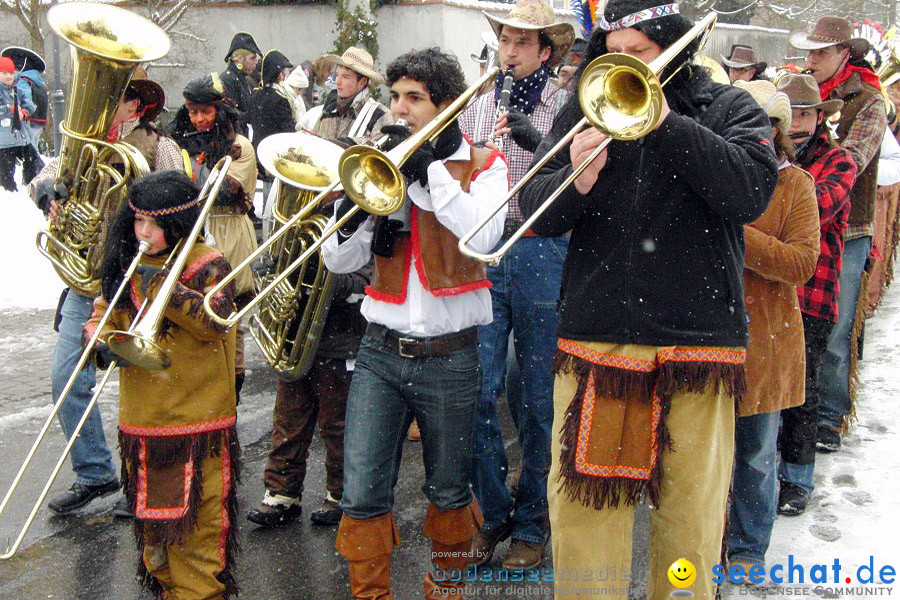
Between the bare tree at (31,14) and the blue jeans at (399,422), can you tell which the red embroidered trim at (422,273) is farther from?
the bare tree at (31,14)

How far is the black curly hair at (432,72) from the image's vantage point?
10.4 feet

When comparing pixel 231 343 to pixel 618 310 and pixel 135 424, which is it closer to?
pixel 135 424

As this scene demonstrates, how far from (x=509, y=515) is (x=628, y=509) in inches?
47.9

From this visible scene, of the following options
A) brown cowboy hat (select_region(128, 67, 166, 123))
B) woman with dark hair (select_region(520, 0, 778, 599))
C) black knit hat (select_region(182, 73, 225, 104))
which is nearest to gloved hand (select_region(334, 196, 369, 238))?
woman with dark hair (select_region(520, 0, 778, 599))

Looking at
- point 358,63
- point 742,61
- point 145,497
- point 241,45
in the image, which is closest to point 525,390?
point 145,497

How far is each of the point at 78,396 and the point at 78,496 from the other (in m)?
0.44

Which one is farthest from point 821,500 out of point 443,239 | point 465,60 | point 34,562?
point 465,60

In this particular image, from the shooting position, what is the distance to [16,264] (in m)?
9.46

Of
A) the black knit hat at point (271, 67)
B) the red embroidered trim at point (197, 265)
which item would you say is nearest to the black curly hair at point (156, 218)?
the red embroidered trim at point (197, 265)

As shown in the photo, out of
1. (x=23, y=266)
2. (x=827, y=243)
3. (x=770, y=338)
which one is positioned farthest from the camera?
(x=23, y=266)

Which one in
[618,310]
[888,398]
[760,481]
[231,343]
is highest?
[618,310]

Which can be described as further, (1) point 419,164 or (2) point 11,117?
(2) point 11,117

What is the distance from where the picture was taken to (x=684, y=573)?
2668mm

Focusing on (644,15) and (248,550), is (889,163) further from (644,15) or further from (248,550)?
(248,550)
